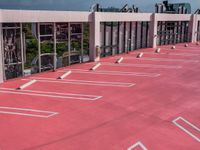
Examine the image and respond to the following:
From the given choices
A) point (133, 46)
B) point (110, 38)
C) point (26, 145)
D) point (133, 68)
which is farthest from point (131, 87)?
point (133, 46)

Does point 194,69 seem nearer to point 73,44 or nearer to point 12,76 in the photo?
point 73,44

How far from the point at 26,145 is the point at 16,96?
561 centimetres

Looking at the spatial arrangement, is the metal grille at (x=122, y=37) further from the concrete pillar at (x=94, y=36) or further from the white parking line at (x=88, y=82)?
the white parking line at (x=88, y=82)

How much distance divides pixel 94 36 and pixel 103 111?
1216 centimetres

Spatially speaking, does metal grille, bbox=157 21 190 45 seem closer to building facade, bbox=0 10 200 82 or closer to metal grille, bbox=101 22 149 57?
building facade, bbox=0 10 200 82

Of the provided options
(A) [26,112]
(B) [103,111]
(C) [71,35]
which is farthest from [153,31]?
(A) [26,112]

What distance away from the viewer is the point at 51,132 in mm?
9938

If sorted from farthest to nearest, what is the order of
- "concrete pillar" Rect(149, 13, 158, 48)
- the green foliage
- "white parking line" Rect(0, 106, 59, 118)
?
"concrete pillar" Rect(149, 13, 158, 48) < the green foliage < "white parking line" Rect(0, 106, 59, 118)

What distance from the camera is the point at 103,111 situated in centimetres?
1212

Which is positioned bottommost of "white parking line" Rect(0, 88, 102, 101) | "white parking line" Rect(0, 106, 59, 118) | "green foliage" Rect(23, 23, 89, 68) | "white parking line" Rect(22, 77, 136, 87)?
"white parking line" Rect(0, 106, 59, 118)

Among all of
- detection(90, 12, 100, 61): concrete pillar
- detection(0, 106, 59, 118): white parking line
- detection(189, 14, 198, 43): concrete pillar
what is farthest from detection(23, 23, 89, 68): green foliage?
detection(189, 14, 198, 43): concrete pillar

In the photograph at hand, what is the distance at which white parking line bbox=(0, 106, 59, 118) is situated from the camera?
11.6 m

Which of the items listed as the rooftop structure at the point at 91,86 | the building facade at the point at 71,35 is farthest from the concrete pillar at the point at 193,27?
the rooftop structure at the point at 91,86

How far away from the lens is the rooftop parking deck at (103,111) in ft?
30.5
